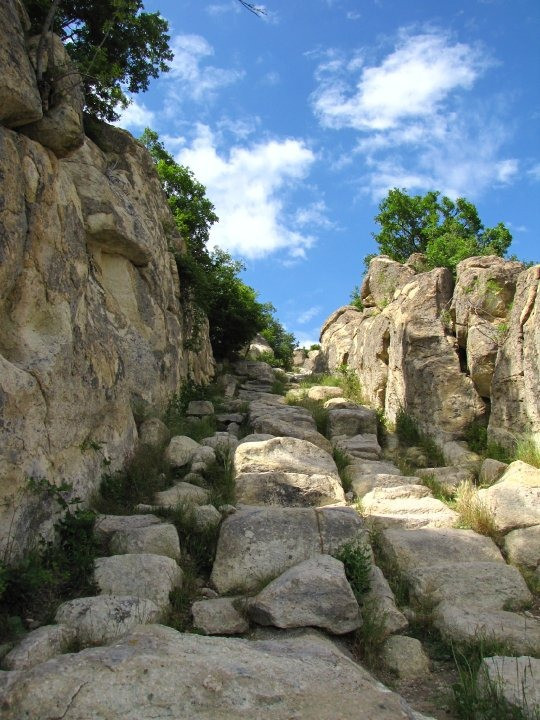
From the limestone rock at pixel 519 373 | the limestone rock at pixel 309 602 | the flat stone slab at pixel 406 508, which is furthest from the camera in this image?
the limestone rock at pixel 519 373

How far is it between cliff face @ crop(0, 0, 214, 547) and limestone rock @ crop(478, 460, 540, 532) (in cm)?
463

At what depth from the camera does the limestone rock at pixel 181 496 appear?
6.83m

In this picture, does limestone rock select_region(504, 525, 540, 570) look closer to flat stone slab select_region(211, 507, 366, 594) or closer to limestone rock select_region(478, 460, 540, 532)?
limestone rock select_region(478, 460, 540, 532)

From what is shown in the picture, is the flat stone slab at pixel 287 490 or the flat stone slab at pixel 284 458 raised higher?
the flat stone slab at pixel 284 458

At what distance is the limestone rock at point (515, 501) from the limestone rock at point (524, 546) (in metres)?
0.14

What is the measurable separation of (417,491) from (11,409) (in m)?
5.47

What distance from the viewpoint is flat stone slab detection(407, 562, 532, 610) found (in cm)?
540

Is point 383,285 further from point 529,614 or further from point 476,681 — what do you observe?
point 476,681

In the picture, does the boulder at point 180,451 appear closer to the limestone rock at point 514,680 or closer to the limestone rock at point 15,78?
the limestone rock at point 15,78

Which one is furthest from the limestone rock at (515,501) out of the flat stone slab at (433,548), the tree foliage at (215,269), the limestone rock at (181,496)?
the tree foliage at (215,269)

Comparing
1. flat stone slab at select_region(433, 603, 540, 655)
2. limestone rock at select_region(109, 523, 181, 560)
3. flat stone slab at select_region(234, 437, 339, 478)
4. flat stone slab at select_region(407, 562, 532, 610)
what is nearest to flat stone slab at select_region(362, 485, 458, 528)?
flat stone slab at select_region(234, 437, 339, 478)

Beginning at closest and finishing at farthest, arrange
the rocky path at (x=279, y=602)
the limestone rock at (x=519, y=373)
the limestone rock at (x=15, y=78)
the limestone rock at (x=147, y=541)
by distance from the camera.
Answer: the rocky path at (x=279, y=602)
the limestone rock at (x=147, y=541)
the limestone rock at (x=15, y=78)
the limestone rock at (x=519, y=373)

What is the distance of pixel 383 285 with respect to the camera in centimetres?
1688

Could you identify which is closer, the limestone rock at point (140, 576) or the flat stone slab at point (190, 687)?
the flat stone slab at point (190, 687)
